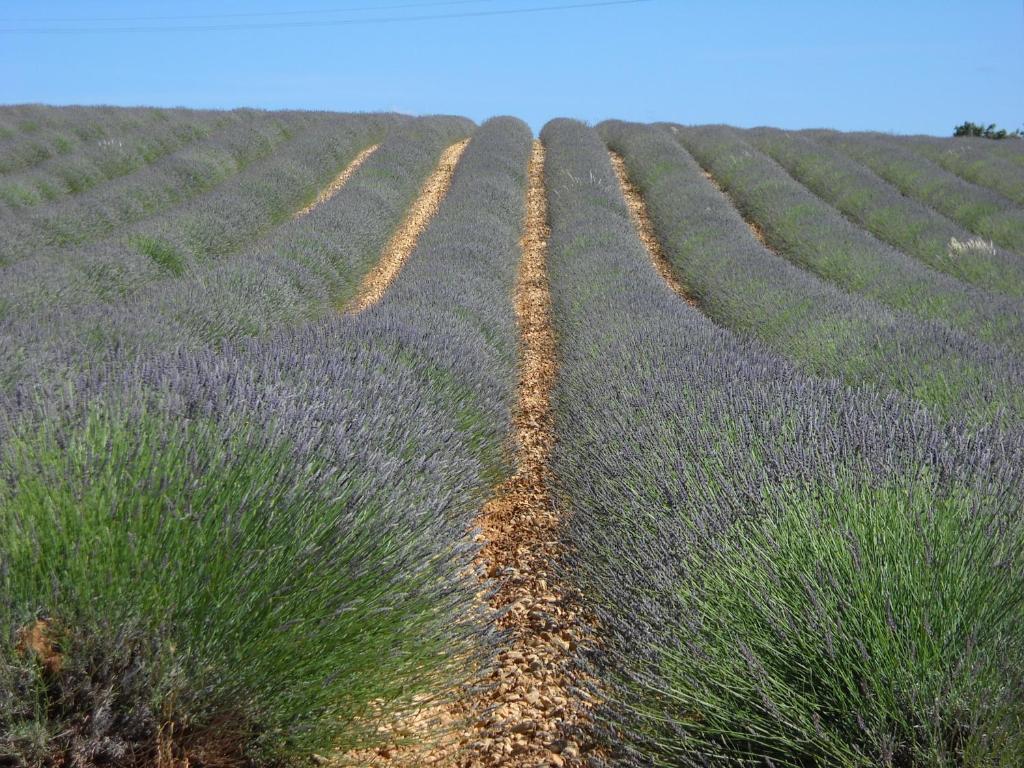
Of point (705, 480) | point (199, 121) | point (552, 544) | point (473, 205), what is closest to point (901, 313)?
point (552, 544)

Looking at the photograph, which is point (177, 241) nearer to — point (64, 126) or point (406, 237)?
point (406, 237)

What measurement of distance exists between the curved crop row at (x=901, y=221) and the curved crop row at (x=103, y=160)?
11.4 meters

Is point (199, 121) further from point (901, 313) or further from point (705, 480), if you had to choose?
point (705, 480)

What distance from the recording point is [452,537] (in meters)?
2.83

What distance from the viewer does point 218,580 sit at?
1.88 metres

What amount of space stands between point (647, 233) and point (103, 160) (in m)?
10.1

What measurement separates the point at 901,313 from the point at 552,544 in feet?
13.5

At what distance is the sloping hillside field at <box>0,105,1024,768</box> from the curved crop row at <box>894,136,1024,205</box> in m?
10.6

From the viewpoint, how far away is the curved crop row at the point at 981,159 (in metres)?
15.3

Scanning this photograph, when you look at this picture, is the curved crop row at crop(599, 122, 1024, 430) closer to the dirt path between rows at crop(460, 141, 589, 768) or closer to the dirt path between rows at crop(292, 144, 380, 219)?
the dirt path between rows at crop(460, 141, 589, 768)

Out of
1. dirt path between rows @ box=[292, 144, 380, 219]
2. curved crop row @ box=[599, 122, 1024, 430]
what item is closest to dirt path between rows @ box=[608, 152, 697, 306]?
curved crop row @ box=[599, 122, 1024, 430]

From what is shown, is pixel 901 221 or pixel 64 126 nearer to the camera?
pixel 901 221

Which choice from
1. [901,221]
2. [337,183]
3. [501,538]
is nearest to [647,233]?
[901,221]

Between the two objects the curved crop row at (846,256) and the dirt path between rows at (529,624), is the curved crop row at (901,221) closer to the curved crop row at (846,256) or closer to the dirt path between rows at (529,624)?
the curved crop row at (846,256)
